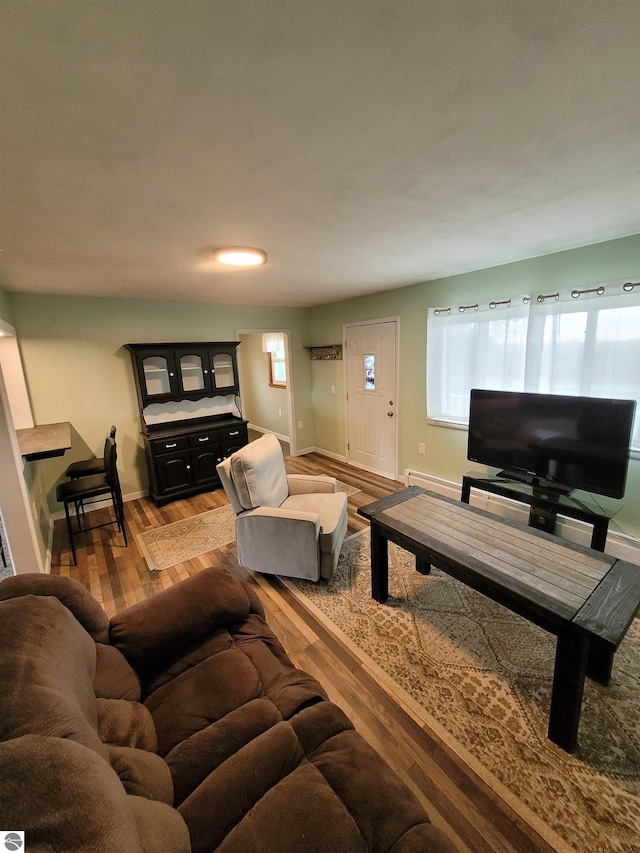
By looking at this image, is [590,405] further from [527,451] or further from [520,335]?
[520,335]

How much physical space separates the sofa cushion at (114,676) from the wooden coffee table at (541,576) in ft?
4.69

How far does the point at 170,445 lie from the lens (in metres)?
3.88

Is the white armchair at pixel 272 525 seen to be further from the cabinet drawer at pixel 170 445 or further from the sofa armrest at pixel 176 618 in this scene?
the cabinet drawer at pixel 170 445

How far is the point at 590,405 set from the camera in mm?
2371

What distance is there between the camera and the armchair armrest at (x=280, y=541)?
7.70 ft

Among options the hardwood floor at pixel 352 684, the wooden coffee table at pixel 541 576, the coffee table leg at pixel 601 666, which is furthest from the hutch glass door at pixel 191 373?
the coffee table leg at pixel 601 666

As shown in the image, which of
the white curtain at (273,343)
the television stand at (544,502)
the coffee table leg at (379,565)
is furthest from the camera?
the white curtain at (273,343)

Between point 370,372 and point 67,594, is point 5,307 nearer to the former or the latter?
point 67,594

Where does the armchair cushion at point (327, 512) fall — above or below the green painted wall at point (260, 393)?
below

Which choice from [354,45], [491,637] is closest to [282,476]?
[491,637]

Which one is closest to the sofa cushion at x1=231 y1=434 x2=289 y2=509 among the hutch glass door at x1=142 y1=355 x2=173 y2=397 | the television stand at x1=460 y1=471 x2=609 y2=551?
the television stand at x1=460 y1=471 x2=609 y2=551

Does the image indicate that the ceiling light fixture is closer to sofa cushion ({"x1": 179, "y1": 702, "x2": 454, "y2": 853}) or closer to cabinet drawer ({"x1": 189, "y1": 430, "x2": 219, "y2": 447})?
cabinet drawer ({"x1": 189, "y1": 430, "x2": 219, "y2": 447})

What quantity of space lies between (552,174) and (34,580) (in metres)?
2.58

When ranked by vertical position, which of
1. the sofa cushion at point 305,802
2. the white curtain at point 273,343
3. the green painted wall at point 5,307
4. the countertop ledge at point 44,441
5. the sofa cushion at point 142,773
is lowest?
the sofa cushion at point 305,802
